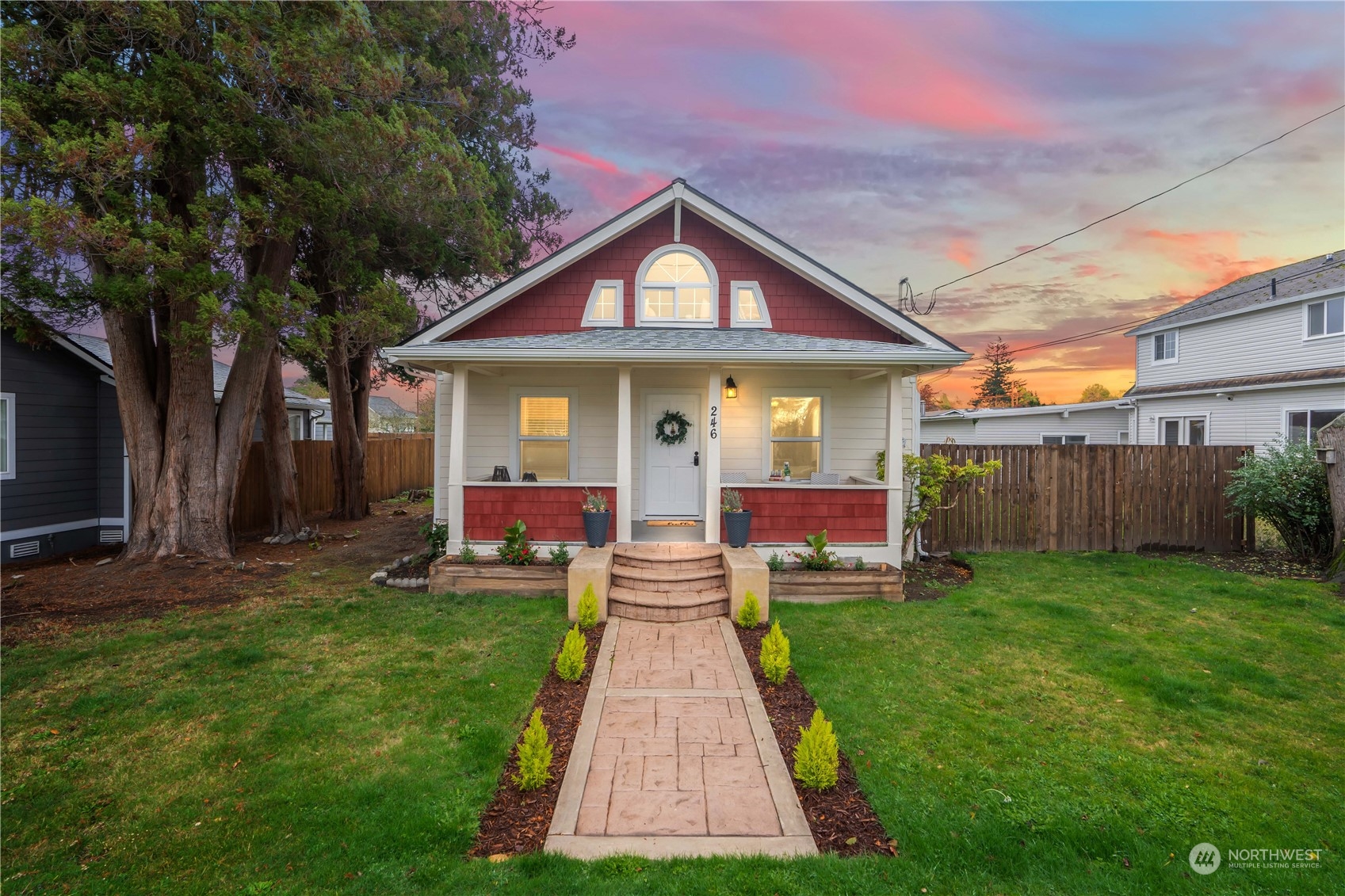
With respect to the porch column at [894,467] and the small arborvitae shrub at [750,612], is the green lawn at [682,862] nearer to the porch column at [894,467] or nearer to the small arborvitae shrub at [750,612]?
the small arborvitae shrub at [750,612]

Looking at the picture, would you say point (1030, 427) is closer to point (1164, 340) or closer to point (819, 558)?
point (1164, 340)

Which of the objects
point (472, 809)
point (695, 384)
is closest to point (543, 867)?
point (472, 809)

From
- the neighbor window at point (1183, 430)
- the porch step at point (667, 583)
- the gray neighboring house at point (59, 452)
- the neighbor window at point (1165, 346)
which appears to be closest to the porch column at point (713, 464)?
the porch step at point (667, 583)

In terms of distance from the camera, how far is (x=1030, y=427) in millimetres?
20734

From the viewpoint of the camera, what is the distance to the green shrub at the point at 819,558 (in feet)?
25.7

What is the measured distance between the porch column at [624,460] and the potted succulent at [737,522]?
4.67 ft

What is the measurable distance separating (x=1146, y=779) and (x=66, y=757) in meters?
6.97

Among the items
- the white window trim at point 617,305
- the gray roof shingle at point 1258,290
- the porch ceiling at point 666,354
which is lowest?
the porch ceiling at point 666,354

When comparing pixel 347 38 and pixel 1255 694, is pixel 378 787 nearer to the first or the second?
pixel 1255 694

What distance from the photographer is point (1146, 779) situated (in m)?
3.53

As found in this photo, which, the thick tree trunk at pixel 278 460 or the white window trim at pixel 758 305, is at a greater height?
the white window trim at pixel 758 305

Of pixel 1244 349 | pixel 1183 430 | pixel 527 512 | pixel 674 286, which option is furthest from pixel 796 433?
pixel 1183 430

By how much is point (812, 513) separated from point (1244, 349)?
1637 cm

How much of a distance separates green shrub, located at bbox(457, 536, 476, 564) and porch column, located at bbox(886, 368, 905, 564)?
5968 millimetres
